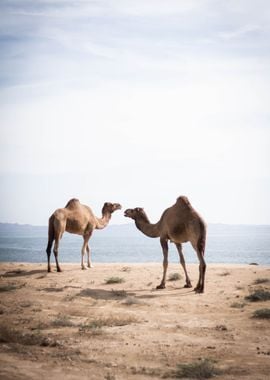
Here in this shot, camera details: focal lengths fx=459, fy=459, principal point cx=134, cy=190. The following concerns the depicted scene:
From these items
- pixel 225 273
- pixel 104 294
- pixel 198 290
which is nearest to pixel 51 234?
pixel 104 294

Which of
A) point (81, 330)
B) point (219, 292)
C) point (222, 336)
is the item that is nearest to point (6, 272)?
point (219, 292)

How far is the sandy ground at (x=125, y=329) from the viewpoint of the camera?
273 inches

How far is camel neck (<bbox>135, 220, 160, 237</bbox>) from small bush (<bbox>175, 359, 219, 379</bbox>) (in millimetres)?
9573

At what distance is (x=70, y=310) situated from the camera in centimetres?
1124

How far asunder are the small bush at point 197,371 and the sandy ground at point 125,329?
131 mm

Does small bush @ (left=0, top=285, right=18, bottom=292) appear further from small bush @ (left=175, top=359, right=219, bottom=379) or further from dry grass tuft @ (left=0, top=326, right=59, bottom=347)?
small bush @ (left=175, top=359, right=219, bottom=379)

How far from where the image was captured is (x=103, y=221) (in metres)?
21.8

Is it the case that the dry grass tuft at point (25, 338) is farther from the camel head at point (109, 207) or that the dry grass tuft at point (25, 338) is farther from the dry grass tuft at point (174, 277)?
the camel head at point (109, 207)

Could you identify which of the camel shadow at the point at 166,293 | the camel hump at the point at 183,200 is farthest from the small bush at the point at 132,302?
the camel hump at the point at 183,200

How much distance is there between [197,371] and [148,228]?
10.2 metres

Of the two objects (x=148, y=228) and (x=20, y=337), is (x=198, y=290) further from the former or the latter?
(x=20, y=337)

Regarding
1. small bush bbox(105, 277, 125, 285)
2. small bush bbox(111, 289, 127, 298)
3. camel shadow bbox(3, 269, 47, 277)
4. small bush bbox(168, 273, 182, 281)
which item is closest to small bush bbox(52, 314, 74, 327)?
small bush bbox(111, 289, 127, 298)

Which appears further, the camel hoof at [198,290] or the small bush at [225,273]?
the small bush at [225,273]

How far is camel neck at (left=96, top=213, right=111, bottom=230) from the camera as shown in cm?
2116
